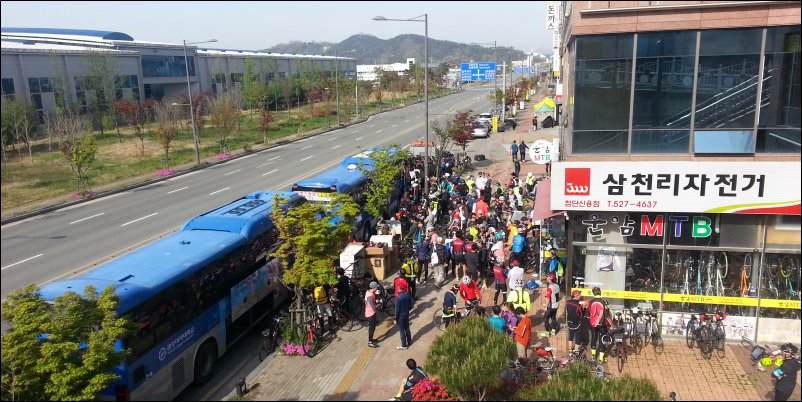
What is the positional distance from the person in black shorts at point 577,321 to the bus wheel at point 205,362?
7.45 m

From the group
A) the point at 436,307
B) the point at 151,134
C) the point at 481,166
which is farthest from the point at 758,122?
the point at 151,134

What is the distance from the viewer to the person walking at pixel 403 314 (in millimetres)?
12828

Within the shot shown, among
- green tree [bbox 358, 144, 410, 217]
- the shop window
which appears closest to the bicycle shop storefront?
the shop window

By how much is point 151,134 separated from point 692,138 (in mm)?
53381

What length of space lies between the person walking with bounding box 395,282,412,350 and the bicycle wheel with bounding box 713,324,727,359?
21.6 feet

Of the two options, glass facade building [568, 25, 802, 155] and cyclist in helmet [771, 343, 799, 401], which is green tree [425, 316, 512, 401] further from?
glass facade building [568, 25, 802, 155]

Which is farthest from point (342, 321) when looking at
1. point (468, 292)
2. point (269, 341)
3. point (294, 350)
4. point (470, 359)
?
point (470, 359)

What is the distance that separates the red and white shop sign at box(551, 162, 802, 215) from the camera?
1209 centimetres

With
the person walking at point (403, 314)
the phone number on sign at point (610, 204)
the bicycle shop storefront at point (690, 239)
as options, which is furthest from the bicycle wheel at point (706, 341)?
the person walking at point (403, 314)

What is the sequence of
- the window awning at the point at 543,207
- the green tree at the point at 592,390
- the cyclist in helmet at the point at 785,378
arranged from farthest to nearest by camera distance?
1. the window awning at the point at 543,207
2. the cyclist in helmet at the point at 785,378
3. the green tree at the point at 592,390

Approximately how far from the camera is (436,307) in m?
15.7

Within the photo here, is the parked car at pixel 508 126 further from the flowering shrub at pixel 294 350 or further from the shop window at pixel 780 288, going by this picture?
the flowering shrub at pixel 294 350

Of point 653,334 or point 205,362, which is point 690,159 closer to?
point 653,334

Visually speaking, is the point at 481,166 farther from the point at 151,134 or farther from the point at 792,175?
the point at 151,134
